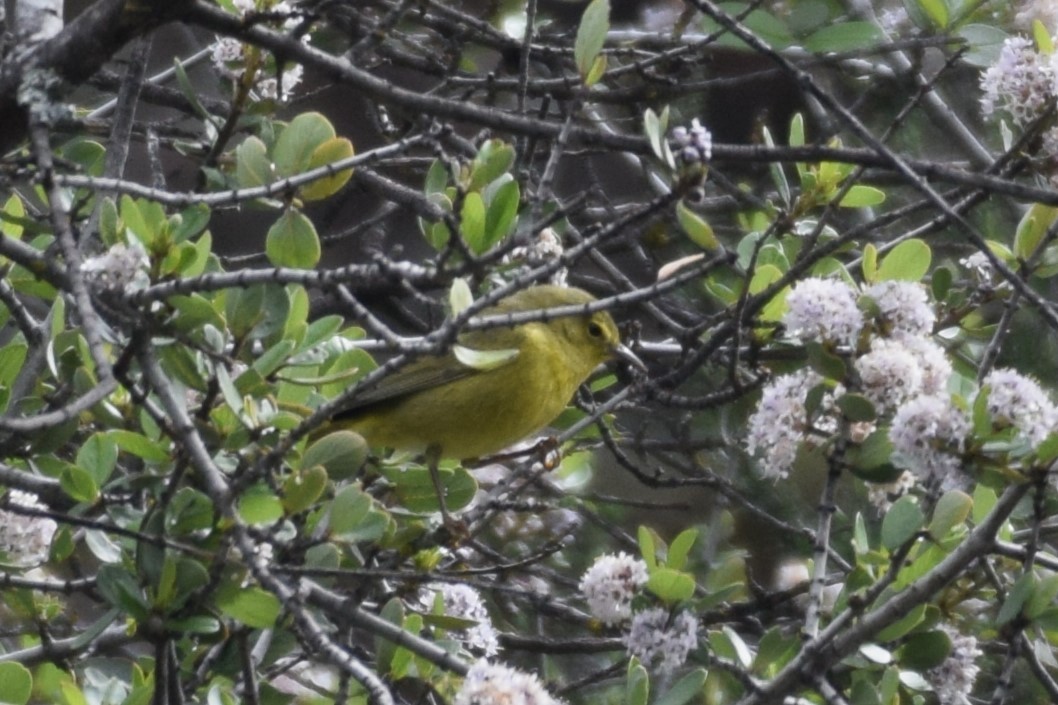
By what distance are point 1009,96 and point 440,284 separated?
Result: 1589 millimetres

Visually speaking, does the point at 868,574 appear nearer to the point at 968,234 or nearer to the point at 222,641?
the point at 968,234

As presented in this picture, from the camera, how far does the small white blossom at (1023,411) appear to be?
8.64ft

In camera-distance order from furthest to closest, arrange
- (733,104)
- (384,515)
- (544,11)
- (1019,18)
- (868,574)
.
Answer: (733,104) → (544,11) → (1019,18) → (868,574) → (384,515)

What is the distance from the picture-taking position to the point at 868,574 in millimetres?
3100

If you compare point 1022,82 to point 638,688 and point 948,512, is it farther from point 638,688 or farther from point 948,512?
point 638,688

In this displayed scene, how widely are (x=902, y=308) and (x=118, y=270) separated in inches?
63.9

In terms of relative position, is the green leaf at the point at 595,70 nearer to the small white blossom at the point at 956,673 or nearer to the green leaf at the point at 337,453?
the green leaf at the point at 337,453

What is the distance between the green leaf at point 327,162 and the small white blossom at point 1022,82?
1.53 m

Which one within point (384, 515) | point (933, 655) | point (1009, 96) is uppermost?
point (1009, 96)

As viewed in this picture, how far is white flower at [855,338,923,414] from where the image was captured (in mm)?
2803

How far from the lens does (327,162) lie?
9.84 ft

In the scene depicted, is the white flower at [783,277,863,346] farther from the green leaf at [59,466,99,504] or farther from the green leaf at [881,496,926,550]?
the green leaf at [59,466,99,504]

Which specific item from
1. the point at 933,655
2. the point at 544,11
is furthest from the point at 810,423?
the point at 544,11

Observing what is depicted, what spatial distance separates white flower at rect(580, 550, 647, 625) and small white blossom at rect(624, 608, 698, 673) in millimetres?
105
